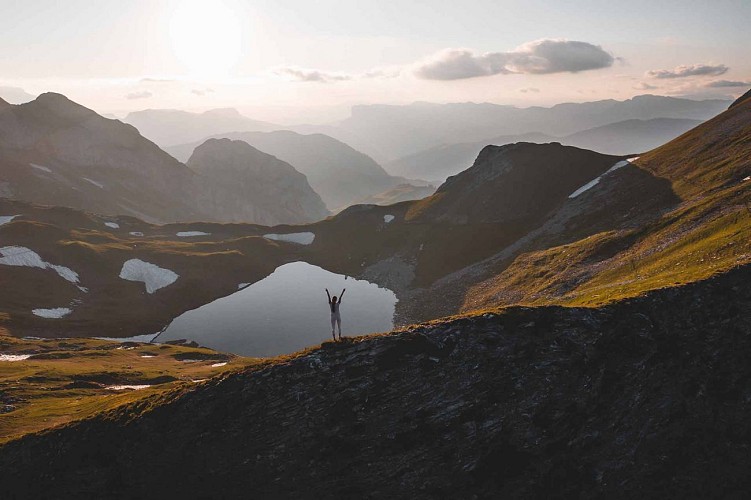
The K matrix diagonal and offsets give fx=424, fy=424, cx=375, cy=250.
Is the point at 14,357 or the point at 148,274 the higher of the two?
the point at 148,274

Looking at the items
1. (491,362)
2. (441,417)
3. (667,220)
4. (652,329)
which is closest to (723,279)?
(652,329)

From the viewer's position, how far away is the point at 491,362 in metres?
26.4

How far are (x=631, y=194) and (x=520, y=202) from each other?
40.3 meters

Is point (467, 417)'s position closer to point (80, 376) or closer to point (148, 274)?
point (80, 376)

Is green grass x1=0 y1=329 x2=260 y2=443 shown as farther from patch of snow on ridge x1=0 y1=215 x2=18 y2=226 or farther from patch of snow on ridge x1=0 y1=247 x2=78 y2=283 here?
patch of snow on ridge x1=0 y1=215 x2=18 y2=226

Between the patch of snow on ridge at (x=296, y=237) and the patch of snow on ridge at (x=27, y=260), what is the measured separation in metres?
70.0

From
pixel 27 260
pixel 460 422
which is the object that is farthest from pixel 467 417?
pixel 27 260

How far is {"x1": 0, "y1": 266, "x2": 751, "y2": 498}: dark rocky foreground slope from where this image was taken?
24.0 metres

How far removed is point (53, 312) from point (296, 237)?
84.9 meters

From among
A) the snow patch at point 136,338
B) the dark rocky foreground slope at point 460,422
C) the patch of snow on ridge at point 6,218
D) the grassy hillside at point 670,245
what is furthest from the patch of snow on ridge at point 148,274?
the dark rocky foreground slope at point 460,422

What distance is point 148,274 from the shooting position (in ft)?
366

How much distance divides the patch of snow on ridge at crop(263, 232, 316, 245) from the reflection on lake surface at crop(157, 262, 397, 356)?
39.6 m

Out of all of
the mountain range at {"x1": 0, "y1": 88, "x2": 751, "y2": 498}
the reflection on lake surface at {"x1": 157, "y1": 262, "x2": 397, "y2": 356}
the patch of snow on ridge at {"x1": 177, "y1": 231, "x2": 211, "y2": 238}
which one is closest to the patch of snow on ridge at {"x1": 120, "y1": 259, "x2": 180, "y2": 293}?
the reflection on lake surface at {"x1": 157, "y1": 262, "x2": 397, "y2": 356}

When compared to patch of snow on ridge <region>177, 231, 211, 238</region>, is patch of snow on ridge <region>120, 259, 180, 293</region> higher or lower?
lower
